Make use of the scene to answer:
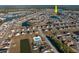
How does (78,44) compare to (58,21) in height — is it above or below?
below

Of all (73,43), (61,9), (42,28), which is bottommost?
(73,43)

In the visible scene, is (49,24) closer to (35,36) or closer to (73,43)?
(35,36)
